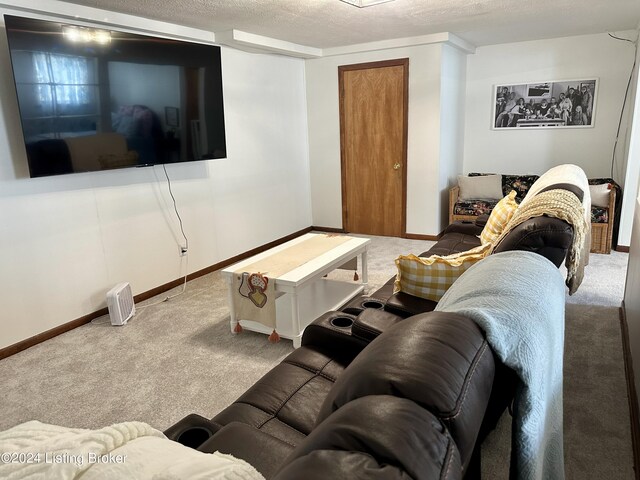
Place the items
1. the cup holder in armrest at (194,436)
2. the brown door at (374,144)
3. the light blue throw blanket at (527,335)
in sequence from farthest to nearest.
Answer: the brown door at (374,144), the cup holder in armrest at (194,436), the light blue throw blanket at (527,335)

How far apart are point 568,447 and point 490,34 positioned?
4.25 metres

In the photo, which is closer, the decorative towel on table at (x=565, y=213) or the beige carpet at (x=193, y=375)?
the decorative towel on table at (x=565, y=213)

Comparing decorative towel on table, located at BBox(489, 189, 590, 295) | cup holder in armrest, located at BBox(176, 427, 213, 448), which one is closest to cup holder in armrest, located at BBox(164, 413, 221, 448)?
cup holder in armrest, located at BBox(176, 427, 213, 448)

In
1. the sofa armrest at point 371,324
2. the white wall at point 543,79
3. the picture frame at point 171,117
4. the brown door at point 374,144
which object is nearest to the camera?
the sofa armrest at point 371,324

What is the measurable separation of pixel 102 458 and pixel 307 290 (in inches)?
115

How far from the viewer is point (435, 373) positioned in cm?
79

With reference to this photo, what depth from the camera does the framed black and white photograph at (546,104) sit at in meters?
5.04

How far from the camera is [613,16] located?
409 centimetres

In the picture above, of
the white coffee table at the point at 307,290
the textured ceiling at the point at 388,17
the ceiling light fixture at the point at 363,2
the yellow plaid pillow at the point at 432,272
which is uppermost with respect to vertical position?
the textured ceiling at the point at 388,17

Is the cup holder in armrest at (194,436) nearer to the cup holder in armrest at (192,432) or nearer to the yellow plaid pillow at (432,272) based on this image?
the cup holder in armrest at (192,432)

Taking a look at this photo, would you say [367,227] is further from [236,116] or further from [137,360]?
[137,360]

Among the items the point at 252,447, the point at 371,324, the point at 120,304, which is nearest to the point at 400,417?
the point at 252,447

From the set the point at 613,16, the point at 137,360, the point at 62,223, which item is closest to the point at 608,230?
the point at 613,16

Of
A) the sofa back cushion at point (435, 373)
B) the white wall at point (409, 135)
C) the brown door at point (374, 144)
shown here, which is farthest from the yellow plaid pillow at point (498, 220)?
the brown door at point (374, 144)
